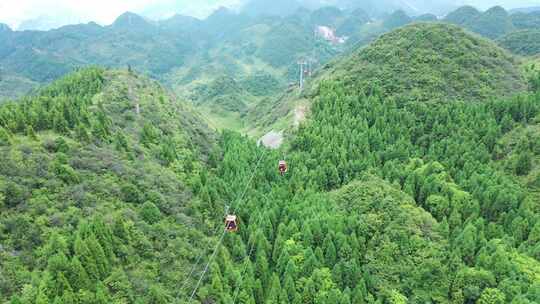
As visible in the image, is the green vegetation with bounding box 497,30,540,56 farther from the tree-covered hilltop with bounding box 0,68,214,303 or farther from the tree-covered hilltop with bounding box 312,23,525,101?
the tree-covered hilltop with bounding box 0,68,214,303

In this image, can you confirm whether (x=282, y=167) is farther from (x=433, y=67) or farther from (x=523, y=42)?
(x=523, y=42)

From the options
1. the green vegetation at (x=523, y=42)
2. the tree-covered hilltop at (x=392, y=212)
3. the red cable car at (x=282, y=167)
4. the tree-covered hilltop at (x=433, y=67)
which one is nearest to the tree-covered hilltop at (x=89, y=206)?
the tree-covered hilltop at (x=392, y=212)

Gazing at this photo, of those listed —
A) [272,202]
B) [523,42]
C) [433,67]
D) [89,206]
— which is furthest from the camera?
[523,42]

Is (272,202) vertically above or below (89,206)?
below

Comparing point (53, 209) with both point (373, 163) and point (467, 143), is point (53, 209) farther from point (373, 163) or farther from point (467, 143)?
point (467, 143)

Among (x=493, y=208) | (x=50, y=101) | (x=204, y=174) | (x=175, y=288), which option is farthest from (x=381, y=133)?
(x=50, y=101)

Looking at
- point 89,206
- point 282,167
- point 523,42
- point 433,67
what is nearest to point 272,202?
point 282,167

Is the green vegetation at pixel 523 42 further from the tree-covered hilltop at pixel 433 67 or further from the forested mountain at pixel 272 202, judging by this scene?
the forested mountain at pixel 272 202
